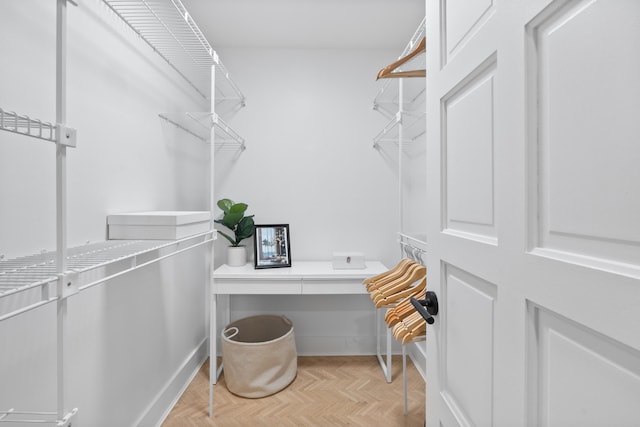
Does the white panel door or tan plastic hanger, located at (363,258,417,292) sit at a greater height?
the white panel door

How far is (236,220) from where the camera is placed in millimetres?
2201

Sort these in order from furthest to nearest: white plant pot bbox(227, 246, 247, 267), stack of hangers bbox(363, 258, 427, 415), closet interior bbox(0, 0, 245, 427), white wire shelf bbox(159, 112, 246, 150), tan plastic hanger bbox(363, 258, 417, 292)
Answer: white plant pot bbox(227, 246, 247, 267)
white wire shelf bbox(159, 112, 246, 150)
tan plastic hanger bbox(363, 258, 417, 292)
stack of hangers bbox(363, 258, 427, 415)
closet interior bbox(0, 0, 245, 427)

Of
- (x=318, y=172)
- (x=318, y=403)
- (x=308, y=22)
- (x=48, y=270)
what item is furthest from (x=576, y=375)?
(x=308, y=22)

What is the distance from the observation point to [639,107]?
12.6 inches

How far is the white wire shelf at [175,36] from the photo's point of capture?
1312 mm

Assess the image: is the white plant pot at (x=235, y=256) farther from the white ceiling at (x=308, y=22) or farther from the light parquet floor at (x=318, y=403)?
the white ceiling at (x=308, y=22)

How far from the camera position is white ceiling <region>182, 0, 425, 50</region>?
1922 mm

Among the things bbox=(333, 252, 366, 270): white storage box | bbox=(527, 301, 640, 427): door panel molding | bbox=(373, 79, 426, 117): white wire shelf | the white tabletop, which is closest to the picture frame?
the white tabletop

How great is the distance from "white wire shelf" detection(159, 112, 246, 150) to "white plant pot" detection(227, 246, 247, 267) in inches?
31.7

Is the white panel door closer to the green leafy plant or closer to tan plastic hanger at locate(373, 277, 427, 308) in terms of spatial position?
tan plastic hanger at locate(373, 277, 427, 308)

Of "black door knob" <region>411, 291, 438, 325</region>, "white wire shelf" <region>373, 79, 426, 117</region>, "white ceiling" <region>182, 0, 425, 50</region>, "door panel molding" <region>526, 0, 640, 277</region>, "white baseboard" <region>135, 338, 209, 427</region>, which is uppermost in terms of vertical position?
"white ceiling" <region>182, 0, 425, 50</region>

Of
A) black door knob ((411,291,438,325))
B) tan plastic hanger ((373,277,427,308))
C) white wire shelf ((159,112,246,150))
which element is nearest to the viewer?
black door knob ((411,291,438,325))

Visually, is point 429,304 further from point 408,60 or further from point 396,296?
point 408,60

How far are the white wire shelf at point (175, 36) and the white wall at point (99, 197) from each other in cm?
9
